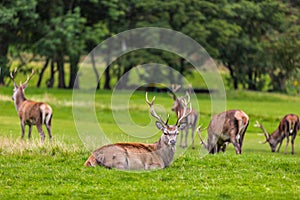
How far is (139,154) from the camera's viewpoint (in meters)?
13.9

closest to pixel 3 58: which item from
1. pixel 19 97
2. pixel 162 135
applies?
pixel 19 97

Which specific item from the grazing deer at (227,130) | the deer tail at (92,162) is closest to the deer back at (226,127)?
the grazing deer at (227,130)

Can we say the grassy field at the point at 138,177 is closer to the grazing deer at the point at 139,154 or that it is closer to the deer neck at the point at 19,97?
the grazing deer at the point at 139,154

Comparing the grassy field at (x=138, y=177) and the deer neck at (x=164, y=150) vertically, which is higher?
the deer neck at (x=164, y=150)

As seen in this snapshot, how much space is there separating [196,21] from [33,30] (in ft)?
33.2

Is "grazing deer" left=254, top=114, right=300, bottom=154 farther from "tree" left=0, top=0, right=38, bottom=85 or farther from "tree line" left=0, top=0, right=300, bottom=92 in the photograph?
"tree" left=0, top=0, right=38, bottom=85

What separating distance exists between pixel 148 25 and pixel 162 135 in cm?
3197

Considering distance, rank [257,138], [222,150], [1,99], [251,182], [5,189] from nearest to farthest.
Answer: [5,189], [251,182], [222,150], [257,138], [1,99]

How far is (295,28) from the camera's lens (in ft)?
177

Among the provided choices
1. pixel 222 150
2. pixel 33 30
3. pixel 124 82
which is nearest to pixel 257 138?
pixel 222 150

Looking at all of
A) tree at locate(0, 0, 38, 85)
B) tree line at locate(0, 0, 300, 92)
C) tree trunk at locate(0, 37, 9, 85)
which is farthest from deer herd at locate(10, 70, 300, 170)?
tree trunk at locate(0, 37, 9, 85)

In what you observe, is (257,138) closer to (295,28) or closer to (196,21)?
(196,21)

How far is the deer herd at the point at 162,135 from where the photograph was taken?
13.8 m

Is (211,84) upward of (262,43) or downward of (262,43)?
downward
